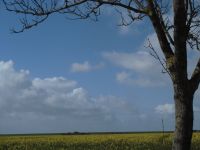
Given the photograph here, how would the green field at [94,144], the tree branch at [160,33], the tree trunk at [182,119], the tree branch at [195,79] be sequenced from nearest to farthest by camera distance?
the tree trunk at [182,119], the tree branch at [195,79], the tree branch at [160,33], the green field at [94,144]

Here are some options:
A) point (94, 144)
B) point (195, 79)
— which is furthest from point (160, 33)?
point (94, 144)

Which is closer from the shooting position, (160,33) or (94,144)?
(160,33)

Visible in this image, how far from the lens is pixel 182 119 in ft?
32.4

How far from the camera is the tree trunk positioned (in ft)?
32.4

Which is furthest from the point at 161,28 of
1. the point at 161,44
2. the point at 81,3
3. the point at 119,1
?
the point at 81,3

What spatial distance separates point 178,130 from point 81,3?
10.2 ft

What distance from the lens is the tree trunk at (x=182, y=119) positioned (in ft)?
32.4

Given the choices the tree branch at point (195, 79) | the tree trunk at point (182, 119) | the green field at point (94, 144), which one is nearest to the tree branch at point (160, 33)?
the tree branch at point (195, 79)

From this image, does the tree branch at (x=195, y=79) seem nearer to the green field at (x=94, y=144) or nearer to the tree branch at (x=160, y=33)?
the tree branch at (x=160, y=33)

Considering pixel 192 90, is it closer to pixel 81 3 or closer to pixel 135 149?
pixel 81 3

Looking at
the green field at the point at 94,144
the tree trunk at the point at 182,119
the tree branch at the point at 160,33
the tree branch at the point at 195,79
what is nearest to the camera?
the tree trunk at the point at 182,119

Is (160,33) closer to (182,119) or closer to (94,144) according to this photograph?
(182,119)

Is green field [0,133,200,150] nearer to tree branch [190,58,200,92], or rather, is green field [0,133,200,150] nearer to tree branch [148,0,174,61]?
tree branch [190,58,200,92]

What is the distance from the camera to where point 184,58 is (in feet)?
32.5
